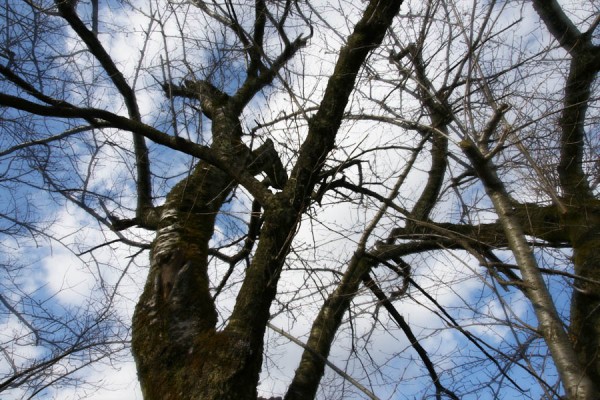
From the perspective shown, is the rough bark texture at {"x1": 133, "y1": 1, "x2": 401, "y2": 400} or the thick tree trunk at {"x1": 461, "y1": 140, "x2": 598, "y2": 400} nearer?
the thick tree trunk at {"x1": 461, "y1": 140, "x2": 598, "y2": 400}

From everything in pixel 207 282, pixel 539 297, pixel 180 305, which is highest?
pixel 207 282

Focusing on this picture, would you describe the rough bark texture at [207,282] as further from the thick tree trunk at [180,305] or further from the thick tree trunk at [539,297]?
the thick tree trunk at [539,297]

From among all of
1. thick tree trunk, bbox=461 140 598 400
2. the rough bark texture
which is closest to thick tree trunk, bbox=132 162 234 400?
the rough bark texture

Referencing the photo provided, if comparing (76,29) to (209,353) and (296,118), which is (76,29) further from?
(209,353)

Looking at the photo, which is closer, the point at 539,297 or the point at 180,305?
the point at 539,297

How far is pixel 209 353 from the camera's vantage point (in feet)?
6.84

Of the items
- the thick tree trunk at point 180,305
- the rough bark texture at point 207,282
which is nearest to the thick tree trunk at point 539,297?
the rough bark texture at point 207,282

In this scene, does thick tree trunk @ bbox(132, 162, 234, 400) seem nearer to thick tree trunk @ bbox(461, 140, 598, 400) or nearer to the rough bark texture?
the rough bark texture

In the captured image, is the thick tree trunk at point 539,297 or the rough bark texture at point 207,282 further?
the rough bark texture at point 207,282

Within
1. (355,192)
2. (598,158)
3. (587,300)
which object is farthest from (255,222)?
(598,158)

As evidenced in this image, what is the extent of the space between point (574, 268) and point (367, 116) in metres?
1.85

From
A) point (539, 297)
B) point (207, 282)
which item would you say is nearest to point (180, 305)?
point (207, 282)

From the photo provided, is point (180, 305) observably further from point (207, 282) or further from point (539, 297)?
point (539, 297)

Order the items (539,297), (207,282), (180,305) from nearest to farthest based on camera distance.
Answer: (539,297) → (180,305) → (207,282)
